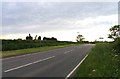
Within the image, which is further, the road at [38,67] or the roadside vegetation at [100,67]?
the road at [38,67]

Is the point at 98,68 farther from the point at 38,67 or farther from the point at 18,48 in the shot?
the point at 18,48

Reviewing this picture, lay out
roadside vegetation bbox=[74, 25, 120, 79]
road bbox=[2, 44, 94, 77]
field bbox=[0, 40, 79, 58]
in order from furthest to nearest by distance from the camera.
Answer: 1. field bbox=[0, 40, 79, 58]
2. road bbox=[2, 44, 94, 77]
3. roadside vegetation bbox=[74, 25, 120, 79]

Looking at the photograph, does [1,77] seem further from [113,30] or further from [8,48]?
[113,30]

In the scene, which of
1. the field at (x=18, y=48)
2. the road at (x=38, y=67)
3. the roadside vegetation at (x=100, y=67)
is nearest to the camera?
the roadside vegetation at (x=100, y=67)

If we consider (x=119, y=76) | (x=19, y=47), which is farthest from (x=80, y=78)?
(x=19, y=47)

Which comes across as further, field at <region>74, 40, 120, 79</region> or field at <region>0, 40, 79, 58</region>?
field at <region>0, 40, 79, 58</region>

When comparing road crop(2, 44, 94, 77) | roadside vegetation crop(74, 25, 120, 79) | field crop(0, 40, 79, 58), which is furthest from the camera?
field crop(0, 40, 79, 58)

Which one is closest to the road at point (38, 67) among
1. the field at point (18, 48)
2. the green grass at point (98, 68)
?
the green grass at point (98, 68)

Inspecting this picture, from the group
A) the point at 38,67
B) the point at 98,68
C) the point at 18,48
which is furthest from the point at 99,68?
the point at 18,48

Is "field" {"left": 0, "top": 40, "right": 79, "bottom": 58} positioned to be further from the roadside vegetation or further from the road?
the roadside vegetation

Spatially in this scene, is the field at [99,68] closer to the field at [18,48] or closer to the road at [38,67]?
the road at [38,67]

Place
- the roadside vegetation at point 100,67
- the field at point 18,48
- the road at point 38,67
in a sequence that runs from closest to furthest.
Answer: the roadside vegetation at point 100,67
the road at point 38,67
the field at point 18,48

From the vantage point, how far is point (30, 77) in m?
15.5

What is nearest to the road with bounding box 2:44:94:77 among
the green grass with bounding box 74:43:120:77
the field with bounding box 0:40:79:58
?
the green grass with bounding box 74:43:120:77
